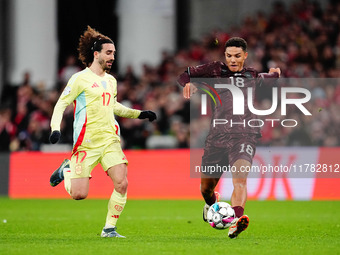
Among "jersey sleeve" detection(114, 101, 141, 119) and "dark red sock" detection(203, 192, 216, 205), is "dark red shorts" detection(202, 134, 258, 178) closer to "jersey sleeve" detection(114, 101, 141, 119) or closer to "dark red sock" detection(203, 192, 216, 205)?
"dark red sock" detection(203, 192, 216, 205)

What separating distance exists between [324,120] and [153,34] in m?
8.32

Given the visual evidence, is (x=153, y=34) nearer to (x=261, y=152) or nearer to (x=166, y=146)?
(x=166, y=146)

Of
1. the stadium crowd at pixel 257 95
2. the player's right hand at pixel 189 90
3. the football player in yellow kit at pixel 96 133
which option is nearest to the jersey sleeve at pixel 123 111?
the football player in yellow kit at pixel 96 133

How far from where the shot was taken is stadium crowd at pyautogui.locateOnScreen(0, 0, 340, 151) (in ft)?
58.3

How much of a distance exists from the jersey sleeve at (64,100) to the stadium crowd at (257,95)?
828 cm

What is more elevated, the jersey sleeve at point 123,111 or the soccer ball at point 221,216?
the jersey sleeve at point 123,111

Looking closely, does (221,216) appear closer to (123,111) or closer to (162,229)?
(123,111)

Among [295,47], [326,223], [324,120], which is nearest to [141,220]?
[326,223]

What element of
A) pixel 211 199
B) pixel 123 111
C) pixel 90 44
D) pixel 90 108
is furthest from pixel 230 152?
pixel 90 44

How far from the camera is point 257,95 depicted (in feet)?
58.1

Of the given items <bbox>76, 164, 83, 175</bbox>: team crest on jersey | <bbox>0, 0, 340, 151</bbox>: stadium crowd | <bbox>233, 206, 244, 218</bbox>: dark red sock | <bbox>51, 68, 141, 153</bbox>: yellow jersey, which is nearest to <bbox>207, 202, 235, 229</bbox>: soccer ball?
<bbox>233, 206, 244, 218</bbox>: dark red sock

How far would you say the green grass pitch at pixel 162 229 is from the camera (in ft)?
29.0

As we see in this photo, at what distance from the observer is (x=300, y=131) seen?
17.7 m

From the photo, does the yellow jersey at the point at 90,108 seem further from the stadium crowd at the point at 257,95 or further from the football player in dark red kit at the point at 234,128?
the stadium crowd at the point at 257,95
